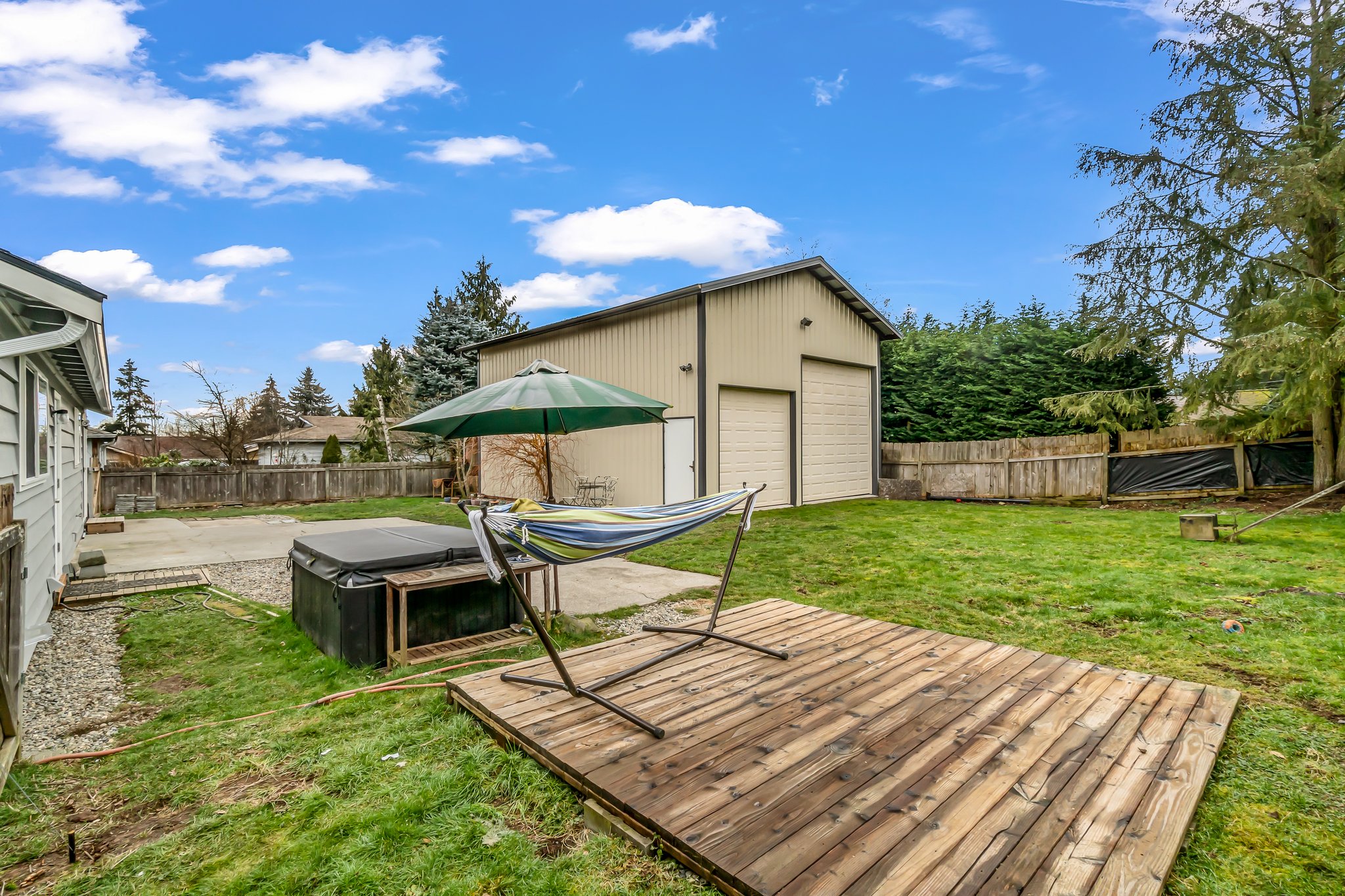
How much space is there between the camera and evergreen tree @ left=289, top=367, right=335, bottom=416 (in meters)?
47.5

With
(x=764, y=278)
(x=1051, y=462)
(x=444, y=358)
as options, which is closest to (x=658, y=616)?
(x=764, y=278)

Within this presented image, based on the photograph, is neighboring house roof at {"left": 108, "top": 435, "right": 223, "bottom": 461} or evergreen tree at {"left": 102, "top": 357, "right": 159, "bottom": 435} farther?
evergreen tree at {"left": 102, "top": 357, "right": 159, "bottom": 435}

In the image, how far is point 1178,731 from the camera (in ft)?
7.96

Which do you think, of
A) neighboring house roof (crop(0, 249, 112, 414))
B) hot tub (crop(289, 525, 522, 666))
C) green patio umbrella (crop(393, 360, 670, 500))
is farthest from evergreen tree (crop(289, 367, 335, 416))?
neighboring house roof (crop(0, 249, 112, 414))

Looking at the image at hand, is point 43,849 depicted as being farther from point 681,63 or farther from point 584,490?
point 681,63

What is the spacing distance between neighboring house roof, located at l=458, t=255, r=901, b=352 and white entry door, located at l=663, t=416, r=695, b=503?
2.13 m

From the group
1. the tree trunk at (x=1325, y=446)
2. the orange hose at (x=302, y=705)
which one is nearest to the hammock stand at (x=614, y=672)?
the orange hose at (x=302, y=705)

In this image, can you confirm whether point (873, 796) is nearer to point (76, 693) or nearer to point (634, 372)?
point (76, 693)

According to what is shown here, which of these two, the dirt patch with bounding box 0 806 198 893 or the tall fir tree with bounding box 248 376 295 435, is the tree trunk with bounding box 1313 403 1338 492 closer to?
the dirt patch with bounding box 0 806 198 893

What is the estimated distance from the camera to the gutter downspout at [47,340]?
296cm

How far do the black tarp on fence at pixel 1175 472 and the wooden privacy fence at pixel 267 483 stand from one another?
16.2 metres

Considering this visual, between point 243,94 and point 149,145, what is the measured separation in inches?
63.8

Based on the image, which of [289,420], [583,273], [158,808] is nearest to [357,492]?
[158,808]

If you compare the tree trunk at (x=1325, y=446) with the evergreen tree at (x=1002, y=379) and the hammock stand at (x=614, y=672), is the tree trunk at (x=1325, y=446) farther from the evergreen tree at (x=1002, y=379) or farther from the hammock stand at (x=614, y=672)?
the hammock stand at (x=614, y=672)
